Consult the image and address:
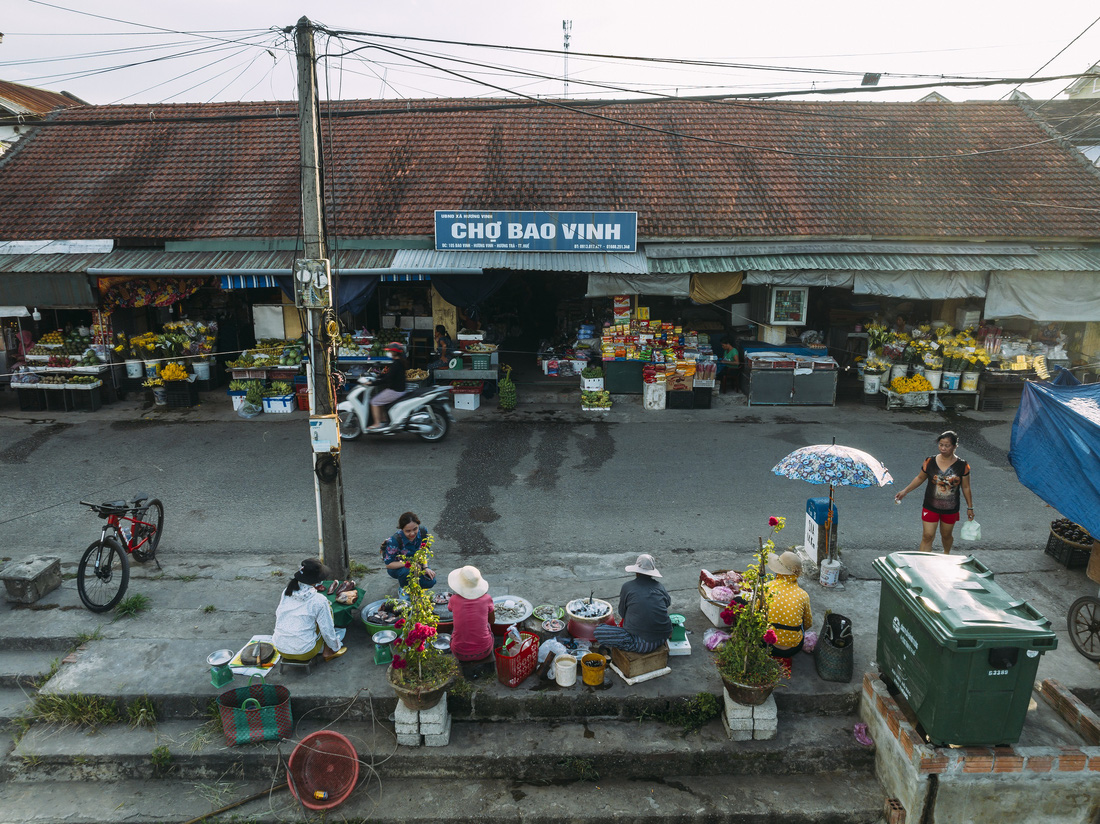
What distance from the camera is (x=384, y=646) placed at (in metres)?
6.84

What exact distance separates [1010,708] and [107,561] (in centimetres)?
839

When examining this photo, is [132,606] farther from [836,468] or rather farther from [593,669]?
[836,468]

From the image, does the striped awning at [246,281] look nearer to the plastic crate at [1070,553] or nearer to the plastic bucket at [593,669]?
the plastic bucket at [593,669]

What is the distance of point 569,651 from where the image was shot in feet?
22.7

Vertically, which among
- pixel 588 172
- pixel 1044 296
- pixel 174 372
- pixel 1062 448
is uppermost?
pixel 588 172

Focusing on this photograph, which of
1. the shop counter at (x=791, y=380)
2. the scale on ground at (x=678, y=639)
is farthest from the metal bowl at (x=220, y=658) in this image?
the shop counter at (x=791, y=380)

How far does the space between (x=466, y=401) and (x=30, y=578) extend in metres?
8.56

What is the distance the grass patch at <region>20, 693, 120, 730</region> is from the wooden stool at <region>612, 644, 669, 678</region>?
443 cm

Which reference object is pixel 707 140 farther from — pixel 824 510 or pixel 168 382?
pixel 168 382

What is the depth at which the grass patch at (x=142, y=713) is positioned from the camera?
20.9 ft

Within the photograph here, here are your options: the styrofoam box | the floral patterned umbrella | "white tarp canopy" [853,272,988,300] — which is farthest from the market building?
the floral patterned umbrella

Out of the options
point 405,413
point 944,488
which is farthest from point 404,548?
point 944,488

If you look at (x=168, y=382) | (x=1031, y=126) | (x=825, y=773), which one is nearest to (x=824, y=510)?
(x=825, y=773)

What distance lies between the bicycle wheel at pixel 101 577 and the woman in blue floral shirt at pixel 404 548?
2.77 meters
